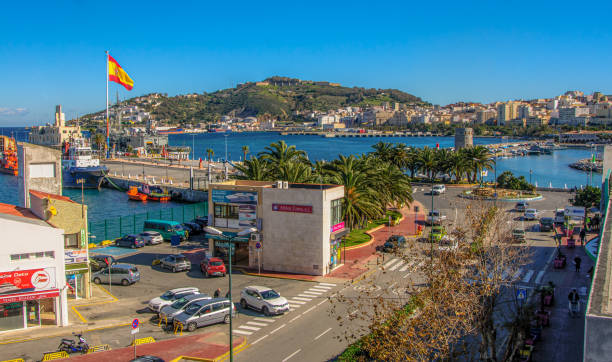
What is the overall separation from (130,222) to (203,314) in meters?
21.4

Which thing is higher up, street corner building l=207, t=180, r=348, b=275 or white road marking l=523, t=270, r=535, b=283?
street corner building l=207, t=180, r=348, b=275

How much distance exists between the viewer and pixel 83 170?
79.6 m

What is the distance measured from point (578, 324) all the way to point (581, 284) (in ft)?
17.7

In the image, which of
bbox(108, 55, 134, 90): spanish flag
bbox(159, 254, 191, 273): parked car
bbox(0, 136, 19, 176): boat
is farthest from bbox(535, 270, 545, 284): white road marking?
bbox(0, 136, 19, 176): boat

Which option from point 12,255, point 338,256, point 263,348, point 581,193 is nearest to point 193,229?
point 338,256

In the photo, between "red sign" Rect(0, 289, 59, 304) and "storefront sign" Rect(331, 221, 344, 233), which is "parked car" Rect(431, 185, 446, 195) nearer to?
"storefront sign" Rect(331, 221, 344, 233)

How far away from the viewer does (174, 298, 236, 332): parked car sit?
18608 millimetres

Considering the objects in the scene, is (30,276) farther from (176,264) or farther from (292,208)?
(292,208)

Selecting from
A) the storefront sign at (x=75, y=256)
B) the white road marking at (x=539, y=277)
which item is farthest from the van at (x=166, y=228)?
the white road marking at (x=539, y=277)

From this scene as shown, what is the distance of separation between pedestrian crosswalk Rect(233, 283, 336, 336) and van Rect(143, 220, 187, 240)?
13.4 meters

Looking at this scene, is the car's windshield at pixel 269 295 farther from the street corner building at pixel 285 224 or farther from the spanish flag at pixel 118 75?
the spanish flag at pixel 118 75

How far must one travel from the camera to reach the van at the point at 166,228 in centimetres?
3404

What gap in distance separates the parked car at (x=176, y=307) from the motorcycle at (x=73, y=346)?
132 inches

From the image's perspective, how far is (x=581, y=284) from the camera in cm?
2312
